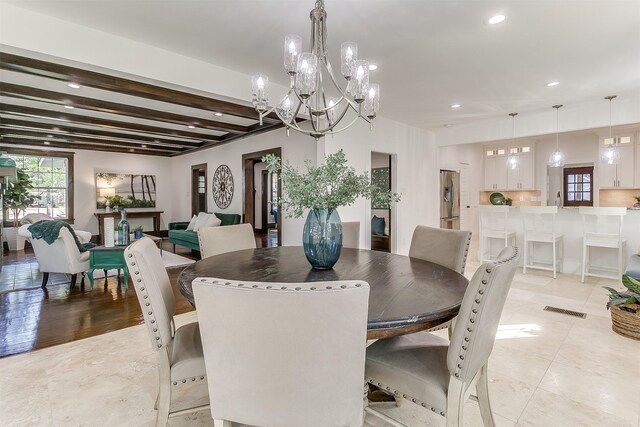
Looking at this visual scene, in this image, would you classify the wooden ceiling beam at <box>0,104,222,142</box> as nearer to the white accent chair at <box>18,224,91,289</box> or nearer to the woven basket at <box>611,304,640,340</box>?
the white accent chair at <box>18,224,91,289</box>

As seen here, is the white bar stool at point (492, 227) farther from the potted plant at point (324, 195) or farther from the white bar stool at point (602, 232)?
the potted plant at point (324, 195)

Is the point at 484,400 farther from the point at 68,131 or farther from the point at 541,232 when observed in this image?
the point at 68,131

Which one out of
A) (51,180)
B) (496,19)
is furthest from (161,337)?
(51,180)

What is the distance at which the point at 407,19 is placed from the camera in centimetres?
248

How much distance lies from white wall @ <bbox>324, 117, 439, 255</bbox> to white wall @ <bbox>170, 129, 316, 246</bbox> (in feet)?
2.33

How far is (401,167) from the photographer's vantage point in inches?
232

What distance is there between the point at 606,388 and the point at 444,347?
138 cm

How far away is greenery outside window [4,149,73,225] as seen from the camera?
770cm

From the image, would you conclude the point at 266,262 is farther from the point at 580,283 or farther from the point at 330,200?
the point at 580,283

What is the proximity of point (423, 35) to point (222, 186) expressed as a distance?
5.92 metres

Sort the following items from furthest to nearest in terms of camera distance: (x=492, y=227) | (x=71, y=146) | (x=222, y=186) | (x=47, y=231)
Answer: (x=71, y=146) < (x=222, y=186) < (x=492, y=227) < (x=47, y=231)

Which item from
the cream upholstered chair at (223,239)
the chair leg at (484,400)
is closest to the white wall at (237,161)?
the cream upholstered chair at (223,239)

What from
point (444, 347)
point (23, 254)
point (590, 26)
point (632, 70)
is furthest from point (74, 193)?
point (632, 70)

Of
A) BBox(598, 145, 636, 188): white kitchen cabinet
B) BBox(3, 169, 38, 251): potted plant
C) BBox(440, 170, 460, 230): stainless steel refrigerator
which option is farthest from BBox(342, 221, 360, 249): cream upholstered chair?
BBox(3, 169, 38, 251): potted plant
